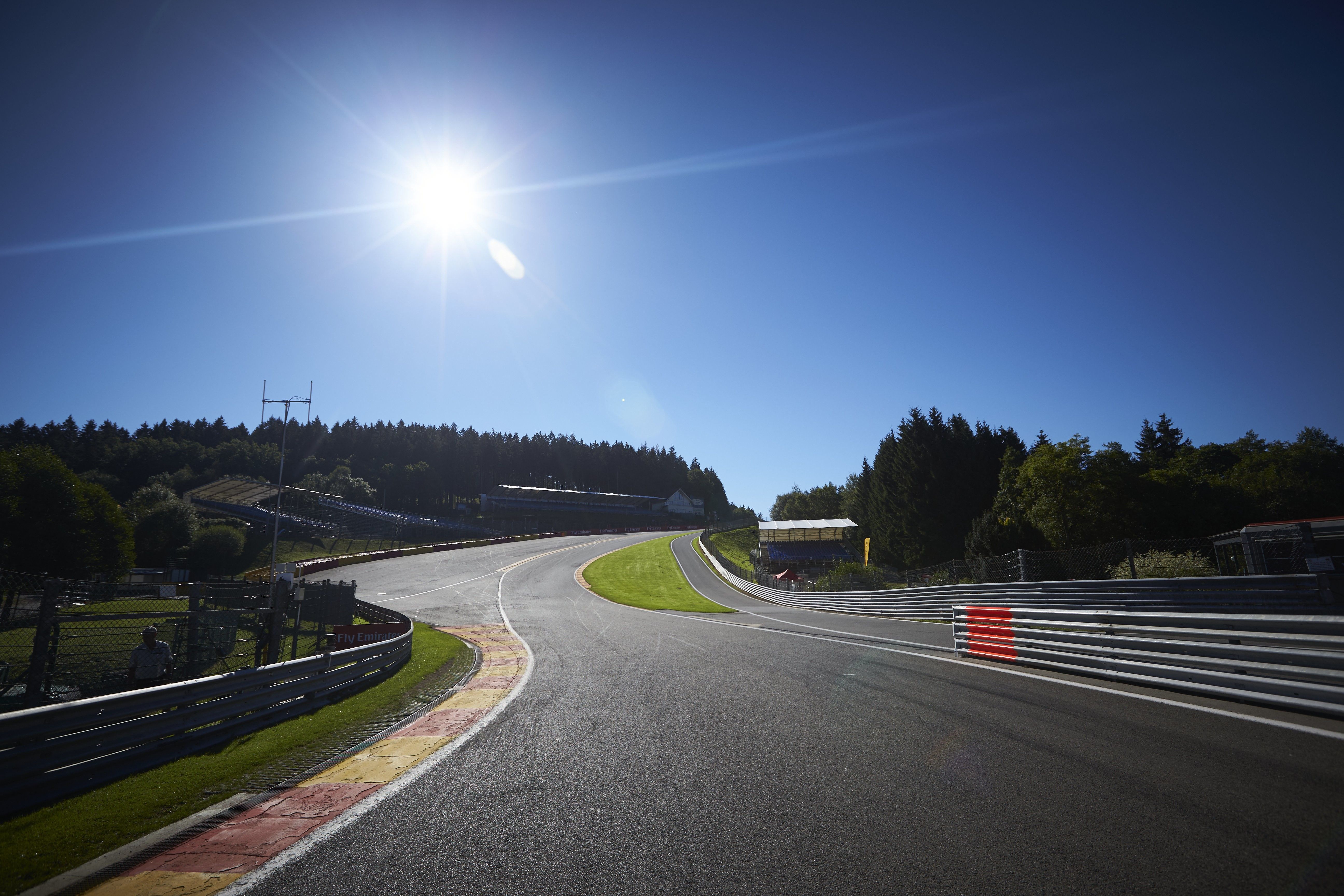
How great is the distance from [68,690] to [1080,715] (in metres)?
11.7

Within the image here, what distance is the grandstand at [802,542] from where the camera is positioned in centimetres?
6009

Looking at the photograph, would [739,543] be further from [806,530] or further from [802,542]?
[806,530]

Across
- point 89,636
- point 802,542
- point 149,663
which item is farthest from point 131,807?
point 802,542

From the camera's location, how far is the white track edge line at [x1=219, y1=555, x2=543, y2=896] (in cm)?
311

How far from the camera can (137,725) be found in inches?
209

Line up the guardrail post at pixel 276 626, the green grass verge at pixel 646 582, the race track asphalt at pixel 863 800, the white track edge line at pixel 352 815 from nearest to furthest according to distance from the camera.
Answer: the race track asphalt at pixel 863 800
the white track edge line at pixel 352 815
the guardrail post at pixel 276 626
the green grass verge at pixel 646 582

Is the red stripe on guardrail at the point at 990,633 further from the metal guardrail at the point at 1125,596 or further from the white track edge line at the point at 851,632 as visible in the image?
the white track edge line at the point at 851,632

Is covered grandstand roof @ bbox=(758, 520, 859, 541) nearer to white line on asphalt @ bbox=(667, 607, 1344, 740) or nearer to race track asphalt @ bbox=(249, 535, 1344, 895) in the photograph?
white line on asphalt @ bbox=(667, 607, 1344, 740)

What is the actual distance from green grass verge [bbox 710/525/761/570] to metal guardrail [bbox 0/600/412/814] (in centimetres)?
5450

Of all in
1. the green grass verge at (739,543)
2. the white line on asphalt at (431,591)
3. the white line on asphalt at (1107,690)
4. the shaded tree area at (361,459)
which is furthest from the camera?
the shaded tree area at (361,459)

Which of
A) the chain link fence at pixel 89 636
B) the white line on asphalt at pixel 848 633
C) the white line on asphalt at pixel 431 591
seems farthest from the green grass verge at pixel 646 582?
the chain link fence at pixel 89 636

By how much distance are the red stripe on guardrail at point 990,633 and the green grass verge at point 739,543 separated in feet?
165

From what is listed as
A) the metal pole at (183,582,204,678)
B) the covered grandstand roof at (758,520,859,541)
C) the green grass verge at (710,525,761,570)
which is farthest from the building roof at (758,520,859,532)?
the metal pole at (183,582,204,678)

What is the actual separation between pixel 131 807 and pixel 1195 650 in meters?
10.4
